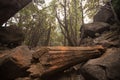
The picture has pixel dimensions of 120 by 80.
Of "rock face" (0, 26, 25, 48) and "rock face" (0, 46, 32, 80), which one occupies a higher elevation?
"rock face" (0, 26, 25, 48)

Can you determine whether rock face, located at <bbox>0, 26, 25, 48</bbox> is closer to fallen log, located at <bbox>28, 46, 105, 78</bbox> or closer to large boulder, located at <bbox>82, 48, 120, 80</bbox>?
fallen log, located at <bbox>28, 46, 105, 78</bbox>

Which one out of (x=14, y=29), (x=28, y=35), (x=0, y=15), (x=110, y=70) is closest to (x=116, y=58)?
(x=110, y=70)

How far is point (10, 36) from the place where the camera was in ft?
52.4

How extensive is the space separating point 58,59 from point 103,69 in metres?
2.18

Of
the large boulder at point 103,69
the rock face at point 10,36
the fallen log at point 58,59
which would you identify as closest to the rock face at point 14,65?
the fallen log at point 58,59

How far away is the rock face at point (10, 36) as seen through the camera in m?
15.6

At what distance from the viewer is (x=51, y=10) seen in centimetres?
2541

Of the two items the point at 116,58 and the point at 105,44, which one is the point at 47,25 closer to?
the point at 105,44

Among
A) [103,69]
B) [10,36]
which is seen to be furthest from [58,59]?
[10,36]

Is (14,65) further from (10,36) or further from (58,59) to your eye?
(10,36)

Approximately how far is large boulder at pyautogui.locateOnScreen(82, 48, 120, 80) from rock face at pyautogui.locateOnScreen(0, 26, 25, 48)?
335 inches

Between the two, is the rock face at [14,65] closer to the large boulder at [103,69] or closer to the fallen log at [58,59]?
the fallen log at [58,59]

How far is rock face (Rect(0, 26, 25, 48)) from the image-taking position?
15.6 meters

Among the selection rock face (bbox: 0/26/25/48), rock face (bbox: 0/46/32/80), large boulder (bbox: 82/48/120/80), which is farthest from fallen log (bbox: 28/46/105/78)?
rock face (bbox: 0/26/25/48)
